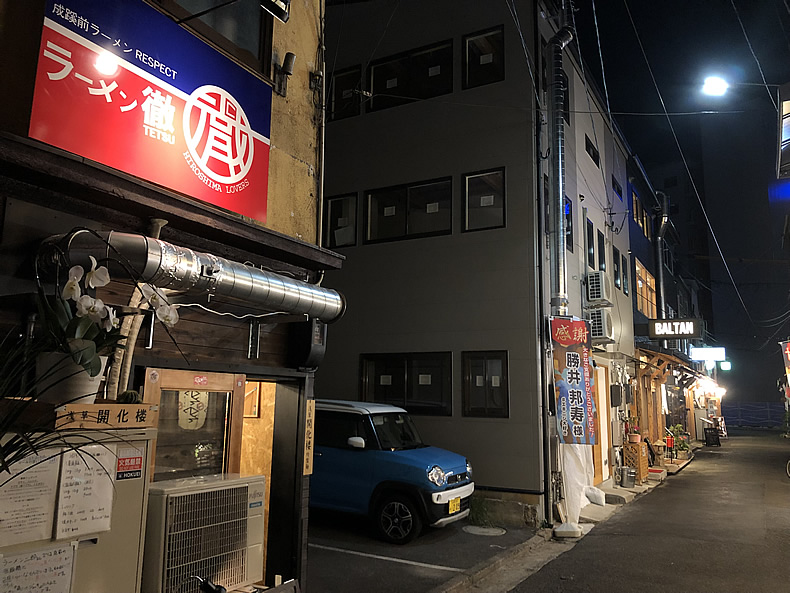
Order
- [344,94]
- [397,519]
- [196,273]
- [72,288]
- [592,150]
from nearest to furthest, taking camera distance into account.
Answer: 1. [72,288]
2. [196,273]
3. [397,519]
4. [344,94]
5. [592,150]

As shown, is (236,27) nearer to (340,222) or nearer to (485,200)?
(485,200)

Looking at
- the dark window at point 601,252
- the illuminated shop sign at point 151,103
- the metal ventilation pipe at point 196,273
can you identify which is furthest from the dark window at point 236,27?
the dark window at point 601,252

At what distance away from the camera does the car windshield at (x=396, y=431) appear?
1026cm

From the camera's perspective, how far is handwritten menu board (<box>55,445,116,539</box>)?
3717mm

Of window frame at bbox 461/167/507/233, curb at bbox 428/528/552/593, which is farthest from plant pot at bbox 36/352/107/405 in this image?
window frame at bbox 461/167/507/233

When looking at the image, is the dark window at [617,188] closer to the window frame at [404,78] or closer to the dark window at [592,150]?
the dark window at [592,150]

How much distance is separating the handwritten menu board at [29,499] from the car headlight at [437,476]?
654 centimetres

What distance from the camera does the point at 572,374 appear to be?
11.6 m

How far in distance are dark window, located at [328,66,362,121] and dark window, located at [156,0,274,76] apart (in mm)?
7885

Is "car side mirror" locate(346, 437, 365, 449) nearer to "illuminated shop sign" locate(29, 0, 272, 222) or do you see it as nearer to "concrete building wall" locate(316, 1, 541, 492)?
"concrete building wall" locate(316, 1, 541, 492)

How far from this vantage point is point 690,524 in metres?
11.4

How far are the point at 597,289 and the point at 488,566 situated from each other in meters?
8.52

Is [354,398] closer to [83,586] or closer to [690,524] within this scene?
[690,524]

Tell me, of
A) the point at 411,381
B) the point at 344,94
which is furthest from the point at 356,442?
the point at 344,94
